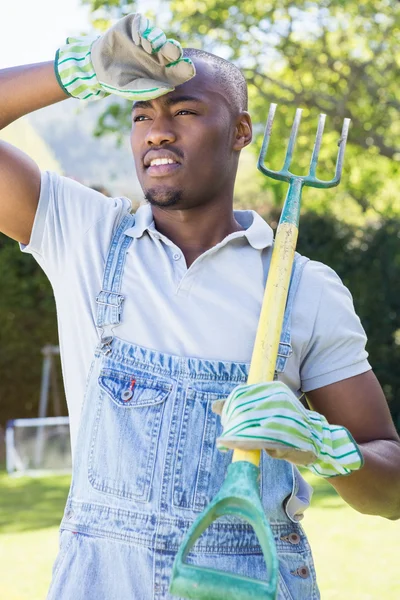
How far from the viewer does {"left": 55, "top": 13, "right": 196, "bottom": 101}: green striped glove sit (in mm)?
2061

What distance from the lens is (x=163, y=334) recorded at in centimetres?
216

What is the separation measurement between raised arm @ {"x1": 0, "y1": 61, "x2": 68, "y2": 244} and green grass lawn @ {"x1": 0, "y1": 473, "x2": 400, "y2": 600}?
335cm

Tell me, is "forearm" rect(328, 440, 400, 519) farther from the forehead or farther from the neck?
the forehead

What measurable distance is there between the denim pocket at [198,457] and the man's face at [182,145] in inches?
19.8

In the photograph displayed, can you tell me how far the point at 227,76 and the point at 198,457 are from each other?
1021mm

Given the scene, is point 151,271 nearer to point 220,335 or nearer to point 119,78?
point 220,335

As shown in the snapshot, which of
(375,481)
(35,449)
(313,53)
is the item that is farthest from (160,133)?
(313,53)

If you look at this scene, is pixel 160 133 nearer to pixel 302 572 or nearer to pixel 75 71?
pixel 75 71

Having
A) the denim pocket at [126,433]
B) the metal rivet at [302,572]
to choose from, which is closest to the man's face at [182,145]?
the denim pocket at [126,433]

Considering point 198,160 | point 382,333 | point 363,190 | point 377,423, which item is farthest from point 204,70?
point 363,190

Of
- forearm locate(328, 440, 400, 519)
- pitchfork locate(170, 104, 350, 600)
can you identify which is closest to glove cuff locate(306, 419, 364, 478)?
pitchfork locate(170, 104, 350, 600)

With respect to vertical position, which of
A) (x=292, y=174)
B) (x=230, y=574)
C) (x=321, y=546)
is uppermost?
(x=292, y=174)

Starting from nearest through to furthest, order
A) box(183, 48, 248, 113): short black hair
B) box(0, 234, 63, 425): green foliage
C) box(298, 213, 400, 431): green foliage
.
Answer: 1. box(183, 48, 248, 113): short black hair
2. box(298, 213, 400, 431): green foliage
3. box(0, 234, 63, 425): green foliage

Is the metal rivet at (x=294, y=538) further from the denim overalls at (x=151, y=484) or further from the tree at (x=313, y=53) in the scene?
the tree at (x=313, y=53)
